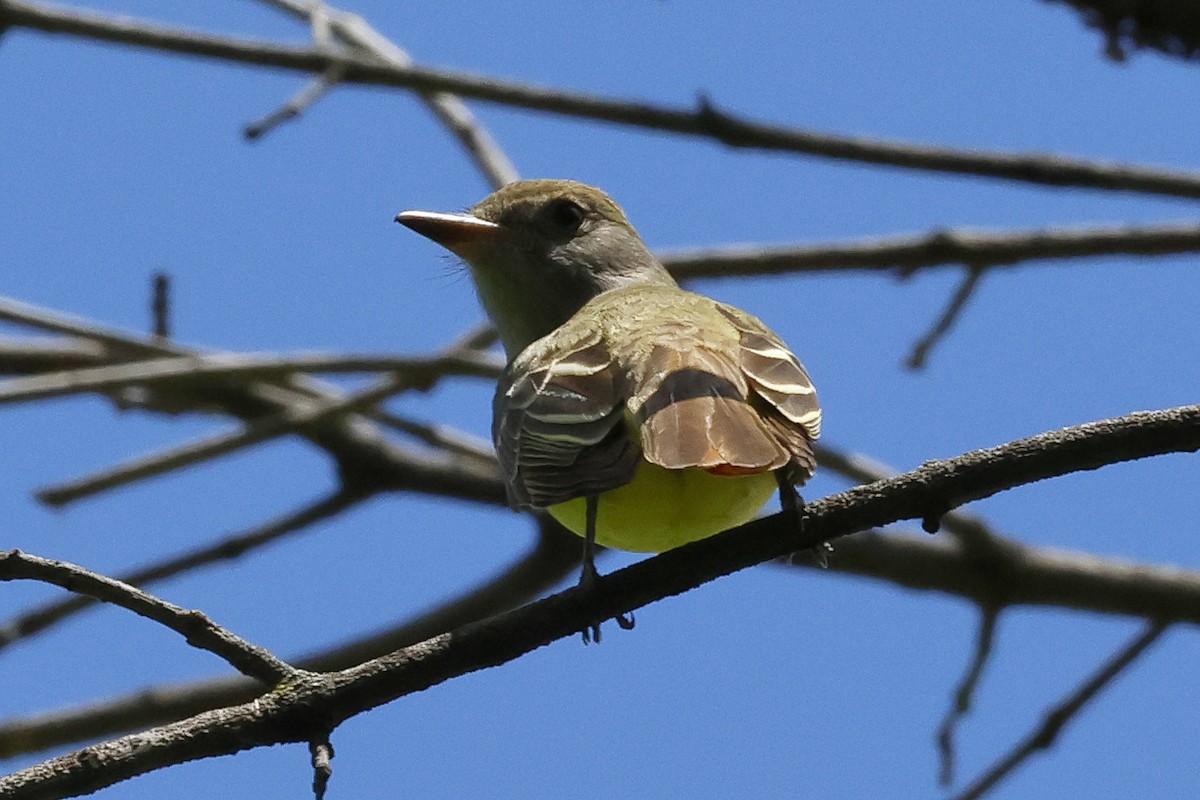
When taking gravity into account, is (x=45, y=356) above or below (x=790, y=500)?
above

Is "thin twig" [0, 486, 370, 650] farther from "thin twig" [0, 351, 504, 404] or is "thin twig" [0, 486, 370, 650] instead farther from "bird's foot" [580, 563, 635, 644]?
"bird's foot" [580, 563, 635, 644]

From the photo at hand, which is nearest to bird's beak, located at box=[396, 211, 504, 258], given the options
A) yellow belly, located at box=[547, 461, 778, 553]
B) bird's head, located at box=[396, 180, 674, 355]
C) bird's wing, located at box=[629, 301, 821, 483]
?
bird's head, located at box=[396, 180, 674, 355]

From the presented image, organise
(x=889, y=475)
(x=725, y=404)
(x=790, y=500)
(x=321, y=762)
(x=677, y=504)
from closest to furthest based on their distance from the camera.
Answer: (x=321, y=762)
(x=790, y=500)
(x=725, y=404)
(x=677, y=504)
(x=889, y=475)

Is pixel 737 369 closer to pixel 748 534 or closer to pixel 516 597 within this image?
pixel 748 534

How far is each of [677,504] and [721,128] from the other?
2003 mm

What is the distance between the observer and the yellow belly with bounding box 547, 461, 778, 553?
4102mm

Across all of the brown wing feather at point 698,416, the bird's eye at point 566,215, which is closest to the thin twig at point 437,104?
the bird's eye at point 566,215

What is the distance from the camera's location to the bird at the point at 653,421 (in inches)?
147

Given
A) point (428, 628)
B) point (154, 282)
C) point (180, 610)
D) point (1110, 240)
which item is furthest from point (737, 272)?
point (180, 610)

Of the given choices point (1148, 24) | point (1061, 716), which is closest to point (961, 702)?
point (1061, 716)

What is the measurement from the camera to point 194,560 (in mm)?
6254

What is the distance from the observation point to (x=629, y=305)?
5.05 m

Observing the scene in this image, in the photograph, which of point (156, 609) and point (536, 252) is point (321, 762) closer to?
point (156, 609)

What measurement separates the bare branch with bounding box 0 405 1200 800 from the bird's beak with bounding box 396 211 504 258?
2438mm
